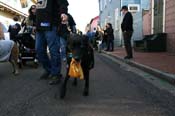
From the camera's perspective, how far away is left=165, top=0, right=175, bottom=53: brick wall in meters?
16.0

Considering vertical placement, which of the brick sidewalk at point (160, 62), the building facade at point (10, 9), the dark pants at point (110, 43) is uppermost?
the building facade at point (10, 9)

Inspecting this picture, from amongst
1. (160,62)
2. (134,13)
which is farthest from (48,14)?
(134,13)

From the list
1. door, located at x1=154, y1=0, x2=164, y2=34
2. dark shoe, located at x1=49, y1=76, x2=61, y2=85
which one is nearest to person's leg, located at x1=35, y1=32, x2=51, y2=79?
dark shoe, located at x1=49, y1=76, x2=61, y2=85

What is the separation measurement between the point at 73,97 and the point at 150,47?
12.4m

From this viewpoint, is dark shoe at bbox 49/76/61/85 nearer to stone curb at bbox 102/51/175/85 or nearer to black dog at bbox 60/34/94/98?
black dog at bbox 60/34/94/98

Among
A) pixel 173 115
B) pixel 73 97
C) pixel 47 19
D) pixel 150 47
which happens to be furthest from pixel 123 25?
pixel 173 115

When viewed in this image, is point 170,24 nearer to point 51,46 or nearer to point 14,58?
point 14,58

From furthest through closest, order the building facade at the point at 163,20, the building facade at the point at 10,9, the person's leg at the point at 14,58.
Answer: the building facade at the point at 10,9
the building facade at the point at 163,20
the person's leg at the point at 14,58

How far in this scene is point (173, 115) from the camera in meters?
5.05

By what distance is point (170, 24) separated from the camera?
16.5 m

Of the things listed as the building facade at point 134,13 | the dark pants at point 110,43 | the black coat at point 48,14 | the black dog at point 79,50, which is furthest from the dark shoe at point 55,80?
the building facade at point 134,13

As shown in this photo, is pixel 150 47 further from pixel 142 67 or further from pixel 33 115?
pixel 33 115

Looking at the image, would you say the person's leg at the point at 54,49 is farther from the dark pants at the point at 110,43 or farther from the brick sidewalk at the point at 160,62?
the dark pants at the point at 110,43

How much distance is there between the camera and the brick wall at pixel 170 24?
16.0 m
